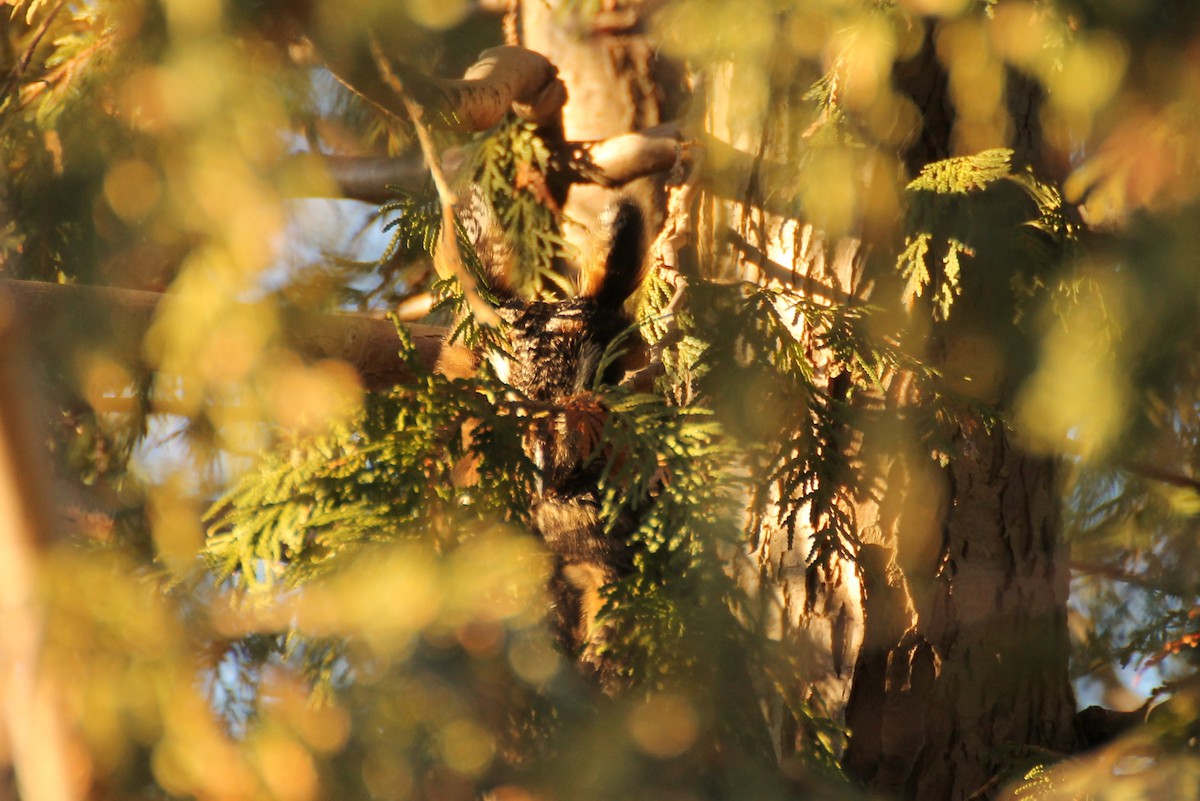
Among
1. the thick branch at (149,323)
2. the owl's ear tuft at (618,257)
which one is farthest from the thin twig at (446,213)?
the owl's ear tuft at (618,257)

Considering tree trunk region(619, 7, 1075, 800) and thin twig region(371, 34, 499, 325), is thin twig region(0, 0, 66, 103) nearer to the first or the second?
thin twig region(371, 34, 499, 325)

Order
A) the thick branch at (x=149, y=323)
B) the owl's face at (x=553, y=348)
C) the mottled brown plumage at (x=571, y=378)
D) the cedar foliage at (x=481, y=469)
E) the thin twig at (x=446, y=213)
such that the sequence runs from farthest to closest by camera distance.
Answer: the owl's face at (x=553, y=348) → the mottled brown plumage at (x=571, y=378) → the thin twig at (x=446, y=213) → the thick branch at (x=149, y=323) → the cedar foliage at (x=481, y=469)

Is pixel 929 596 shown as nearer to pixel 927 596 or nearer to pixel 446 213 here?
pixel 927 596

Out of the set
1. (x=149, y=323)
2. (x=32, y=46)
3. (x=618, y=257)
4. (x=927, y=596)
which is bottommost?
(x=927, y=596)

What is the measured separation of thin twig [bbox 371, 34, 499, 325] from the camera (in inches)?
53.7

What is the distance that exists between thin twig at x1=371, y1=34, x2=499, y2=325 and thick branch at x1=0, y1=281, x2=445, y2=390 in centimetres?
13

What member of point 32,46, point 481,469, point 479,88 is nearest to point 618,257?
point 479,88

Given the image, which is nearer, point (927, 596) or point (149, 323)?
point (149, 323)

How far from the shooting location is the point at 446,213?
1.49 meters

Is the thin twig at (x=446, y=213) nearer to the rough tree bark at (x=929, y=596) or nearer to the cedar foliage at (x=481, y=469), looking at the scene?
the cedar foliage at (x=481, y=469)

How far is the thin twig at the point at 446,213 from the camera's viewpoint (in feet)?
4.47

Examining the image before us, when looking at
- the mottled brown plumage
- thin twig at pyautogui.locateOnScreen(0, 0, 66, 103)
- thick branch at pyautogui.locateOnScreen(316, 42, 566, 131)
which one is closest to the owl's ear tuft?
the mottled brown plumage

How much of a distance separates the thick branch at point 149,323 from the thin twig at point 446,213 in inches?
5.0

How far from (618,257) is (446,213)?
0.41 meters
